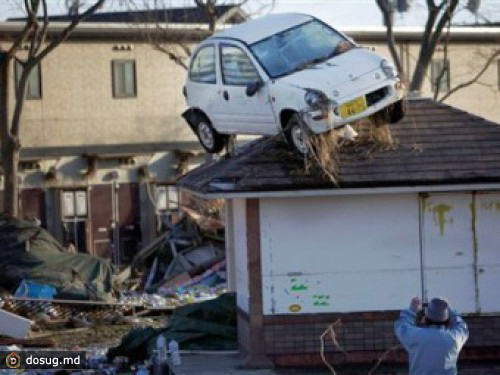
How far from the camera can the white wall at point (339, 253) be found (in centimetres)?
1569

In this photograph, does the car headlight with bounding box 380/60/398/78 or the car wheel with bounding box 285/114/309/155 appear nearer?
the car wheel with bounding box 285/114/309/155

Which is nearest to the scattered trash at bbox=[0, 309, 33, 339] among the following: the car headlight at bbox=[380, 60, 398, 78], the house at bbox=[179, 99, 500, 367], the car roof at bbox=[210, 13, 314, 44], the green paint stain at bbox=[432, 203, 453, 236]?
the house at bbox=[179, 99, 500, 367]

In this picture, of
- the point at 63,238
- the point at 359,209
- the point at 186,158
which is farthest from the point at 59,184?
the point at 359,209

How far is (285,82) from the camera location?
52.7 ft

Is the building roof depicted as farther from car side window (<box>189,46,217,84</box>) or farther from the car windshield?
the car windshield

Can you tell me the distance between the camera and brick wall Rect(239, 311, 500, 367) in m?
15.6

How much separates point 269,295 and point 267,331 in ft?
1.54

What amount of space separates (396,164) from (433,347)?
5081 mm

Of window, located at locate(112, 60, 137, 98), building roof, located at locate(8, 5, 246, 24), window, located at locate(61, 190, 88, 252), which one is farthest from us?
building roof, located at locate(8, 5, 246, 24)

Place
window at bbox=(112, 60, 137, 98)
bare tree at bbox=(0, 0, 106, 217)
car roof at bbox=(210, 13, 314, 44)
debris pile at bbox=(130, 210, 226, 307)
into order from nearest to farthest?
car roof at bbox=(210, 13, 314, 44) → debris pile at bbox=(130, 210, 226, 307) → bare tree at bbox=(0, 0, 106, 217) → window at bbox=(112, 60, 137, 98)

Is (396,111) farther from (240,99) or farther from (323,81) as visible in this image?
(240,99)

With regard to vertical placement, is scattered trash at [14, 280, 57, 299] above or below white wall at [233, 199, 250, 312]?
below

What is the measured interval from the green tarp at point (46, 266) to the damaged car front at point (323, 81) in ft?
31.5

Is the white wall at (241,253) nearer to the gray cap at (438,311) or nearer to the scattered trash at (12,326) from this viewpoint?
the gray cap at (438,311)
